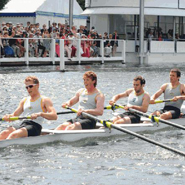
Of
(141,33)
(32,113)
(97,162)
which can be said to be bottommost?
(97,162)

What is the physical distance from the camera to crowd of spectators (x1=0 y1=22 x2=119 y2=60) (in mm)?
32031

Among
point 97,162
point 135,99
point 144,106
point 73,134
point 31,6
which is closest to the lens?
point 97,162

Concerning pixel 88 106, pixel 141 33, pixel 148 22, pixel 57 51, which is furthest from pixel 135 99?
pixel 148 22

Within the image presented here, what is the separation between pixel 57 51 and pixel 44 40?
1.91 meters

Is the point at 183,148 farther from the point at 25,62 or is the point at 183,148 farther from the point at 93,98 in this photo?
the point at 25,62

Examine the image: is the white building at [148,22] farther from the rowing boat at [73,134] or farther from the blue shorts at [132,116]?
the rowing boat at [73,134]

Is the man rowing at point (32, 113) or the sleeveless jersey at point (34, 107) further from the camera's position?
the sleeveless jersey at point (34, 107)

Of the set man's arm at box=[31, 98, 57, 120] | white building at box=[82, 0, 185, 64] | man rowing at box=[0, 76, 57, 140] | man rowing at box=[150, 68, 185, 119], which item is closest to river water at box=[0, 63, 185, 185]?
man rowing at box=[0, 76, 57, 140]

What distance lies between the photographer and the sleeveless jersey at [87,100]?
548 inches

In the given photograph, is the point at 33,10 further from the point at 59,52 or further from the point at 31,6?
the point at 59,52

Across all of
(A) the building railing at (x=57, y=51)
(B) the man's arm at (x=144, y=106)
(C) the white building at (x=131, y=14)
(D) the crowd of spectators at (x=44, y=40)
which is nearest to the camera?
(B) the man's arm at (x=144, y=106)

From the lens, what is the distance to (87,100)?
14.0 meters

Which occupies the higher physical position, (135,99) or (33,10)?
(33,10)

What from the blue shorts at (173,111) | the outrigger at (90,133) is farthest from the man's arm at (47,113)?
the blue shorts at (173,111)
